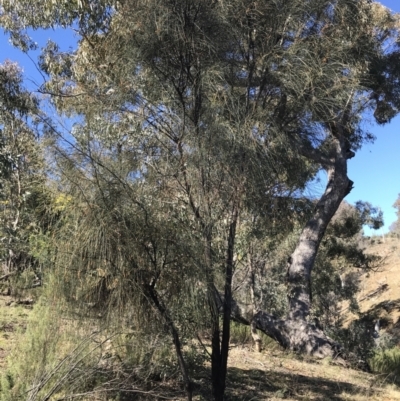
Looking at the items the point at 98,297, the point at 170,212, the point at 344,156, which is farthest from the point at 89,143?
the point at 344,156

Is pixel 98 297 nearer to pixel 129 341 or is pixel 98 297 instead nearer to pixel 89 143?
pixel 129 341

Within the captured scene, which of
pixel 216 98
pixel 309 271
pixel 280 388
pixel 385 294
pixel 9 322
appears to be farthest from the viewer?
pixel 385 294

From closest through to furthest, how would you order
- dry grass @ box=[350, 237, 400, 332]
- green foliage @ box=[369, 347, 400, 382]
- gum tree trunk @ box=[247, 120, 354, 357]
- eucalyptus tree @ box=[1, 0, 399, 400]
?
1. eucalyptus tree @ box=[1, 0, 399, 400]
2. gum tree trunk @ box=[247, 120, 354, 357]
3. green foliage @ box=[369, 347, 400, 382]
4. dry grass @ box=[350, 237, 400, 332]

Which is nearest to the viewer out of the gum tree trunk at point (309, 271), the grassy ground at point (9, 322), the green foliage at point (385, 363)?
the grassy ground at point (9, 322)

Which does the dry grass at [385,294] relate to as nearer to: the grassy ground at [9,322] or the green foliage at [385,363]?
the green foliage at [385,363]

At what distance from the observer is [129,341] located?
3953mm

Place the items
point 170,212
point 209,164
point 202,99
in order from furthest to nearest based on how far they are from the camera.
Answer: point 202,99 < point 209,164 < point 170,212

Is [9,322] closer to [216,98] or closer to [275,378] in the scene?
[275,378]

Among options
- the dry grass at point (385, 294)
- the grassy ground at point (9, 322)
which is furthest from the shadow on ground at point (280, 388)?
the dry grass at point (385, 294)

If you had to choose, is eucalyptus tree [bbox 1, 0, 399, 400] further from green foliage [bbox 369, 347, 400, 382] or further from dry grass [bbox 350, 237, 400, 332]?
dry grass [bbox 350, 237, 400, 332]

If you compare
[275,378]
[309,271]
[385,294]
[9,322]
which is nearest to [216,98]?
[275,378]

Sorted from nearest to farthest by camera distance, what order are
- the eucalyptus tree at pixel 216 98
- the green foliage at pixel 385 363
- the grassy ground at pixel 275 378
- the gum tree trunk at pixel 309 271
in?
the eucalyptus tree at pixel 216 98 → the grassy ground at pixel 275 378 → the gum tree trunk at pixel 309 271 → the green foliage at pixel 385 363

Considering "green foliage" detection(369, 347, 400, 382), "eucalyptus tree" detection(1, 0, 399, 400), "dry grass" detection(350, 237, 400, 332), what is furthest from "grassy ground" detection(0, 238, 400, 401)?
"dry grass" detection(350, 237, 400, 332)

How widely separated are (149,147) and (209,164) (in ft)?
2.59
